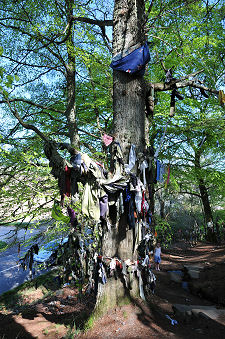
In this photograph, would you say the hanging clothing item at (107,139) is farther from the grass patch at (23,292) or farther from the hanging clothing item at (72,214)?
the grass patch at (23,292)

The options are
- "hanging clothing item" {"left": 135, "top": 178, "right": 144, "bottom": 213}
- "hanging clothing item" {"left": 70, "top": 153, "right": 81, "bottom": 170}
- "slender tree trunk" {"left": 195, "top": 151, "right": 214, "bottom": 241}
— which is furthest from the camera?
"slender tree trunk" {"left": 195, "top": 151, "right": 214, "bottom": 241}

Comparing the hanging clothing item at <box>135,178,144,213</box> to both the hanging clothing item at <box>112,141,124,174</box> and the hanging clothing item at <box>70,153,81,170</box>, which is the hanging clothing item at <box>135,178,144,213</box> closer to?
the hanging clothing item at <box>112,141,124,174</box>

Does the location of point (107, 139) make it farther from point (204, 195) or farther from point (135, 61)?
point (204, 195)

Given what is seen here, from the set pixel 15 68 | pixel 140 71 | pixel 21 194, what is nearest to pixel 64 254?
pixel 21 194

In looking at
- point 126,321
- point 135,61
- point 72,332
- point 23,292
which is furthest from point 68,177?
point 23,292

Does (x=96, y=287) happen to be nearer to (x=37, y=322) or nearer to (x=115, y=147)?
(x=37, y=322)

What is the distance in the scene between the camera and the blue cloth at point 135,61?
4.52 meters

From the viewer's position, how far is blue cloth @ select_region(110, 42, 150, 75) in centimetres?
452

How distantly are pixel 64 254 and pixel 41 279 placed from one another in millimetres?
6887

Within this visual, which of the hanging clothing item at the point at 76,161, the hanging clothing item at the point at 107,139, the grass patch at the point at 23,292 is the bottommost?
the grass patch at the point at 23,292

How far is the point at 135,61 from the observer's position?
4.54 m

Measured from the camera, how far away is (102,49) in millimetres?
9227

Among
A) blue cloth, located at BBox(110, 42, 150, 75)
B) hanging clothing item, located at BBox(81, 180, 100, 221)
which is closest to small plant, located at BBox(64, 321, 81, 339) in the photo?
hanging clothing item, located at BBox(81, 180, 100, 221)

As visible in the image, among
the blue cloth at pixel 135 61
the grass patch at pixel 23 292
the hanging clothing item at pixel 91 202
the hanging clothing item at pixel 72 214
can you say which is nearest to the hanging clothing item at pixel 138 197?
the hanging clothing item at pixel 91 202
